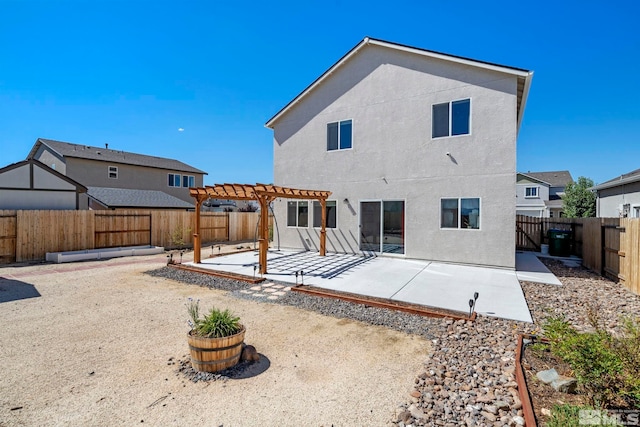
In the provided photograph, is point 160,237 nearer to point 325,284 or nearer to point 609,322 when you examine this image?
point 325,284

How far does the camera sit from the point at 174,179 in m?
26.6

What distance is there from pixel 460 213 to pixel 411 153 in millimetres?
2845

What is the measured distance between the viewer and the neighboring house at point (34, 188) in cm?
1305

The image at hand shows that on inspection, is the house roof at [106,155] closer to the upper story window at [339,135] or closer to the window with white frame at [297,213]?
the window with white frame at [297,213]

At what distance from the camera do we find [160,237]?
15961mm

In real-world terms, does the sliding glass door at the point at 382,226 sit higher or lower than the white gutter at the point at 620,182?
lower

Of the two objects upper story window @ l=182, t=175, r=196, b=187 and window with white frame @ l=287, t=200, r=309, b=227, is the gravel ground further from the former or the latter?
upper story window @ l=182, t=175, r=196, b=187

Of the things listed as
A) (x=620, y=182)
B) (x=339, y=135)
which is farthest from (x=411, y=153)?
(x=620, y=182)

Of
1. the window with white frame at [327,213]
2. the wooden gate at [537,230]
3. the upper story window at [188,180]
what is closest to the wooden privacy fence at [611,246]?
the wooden gate at [537,230]

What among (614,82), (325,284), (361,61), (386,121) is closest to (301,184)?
(386,121)

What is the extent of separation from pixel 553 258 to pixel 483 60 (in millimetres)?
8866

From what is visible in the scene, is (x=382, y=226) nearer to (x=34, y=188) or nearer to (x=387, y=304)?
(x=387, y=304)

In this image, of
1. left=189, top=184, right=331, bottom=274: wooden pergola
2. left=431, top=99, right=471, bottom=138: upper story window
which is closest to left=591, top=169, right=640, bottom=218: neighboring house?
left=431, top=99, right=471, bottom=138: upper story window

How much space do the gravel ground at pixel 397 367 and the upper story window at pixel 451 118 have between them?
6024 millimetres
